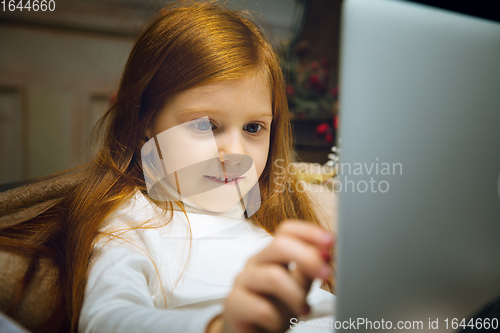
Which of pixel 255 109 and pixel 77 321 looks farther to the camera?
pixel 255 109

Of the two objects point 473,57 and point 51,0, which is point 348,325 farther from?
point 51,0

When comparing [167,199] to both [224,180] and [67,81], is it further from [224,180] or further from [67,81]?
[67,81]

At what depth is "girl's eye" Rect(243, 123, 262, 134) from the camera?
18.0 inches

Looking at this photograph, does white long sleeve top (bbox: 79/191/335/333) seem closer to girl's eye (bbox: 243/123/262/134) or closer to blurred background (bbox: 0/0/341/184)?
girl's eye (bbox: 243/123/262/134)

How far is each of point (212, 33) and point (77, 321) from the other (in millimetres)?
435

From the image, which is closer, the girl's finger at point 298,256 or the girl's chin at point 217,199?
the girl's finger at point 298,256

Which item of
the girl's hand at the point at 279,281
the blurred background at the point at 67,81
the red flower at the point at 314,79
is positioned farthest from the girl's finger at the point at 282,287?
the red flower at the point at 314,79

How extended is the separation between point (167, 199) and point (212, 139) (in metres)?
0.12

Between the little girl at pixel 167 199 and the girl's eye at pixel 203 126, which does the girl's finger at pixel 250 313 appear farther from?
the girl's eye at pixel 203 126

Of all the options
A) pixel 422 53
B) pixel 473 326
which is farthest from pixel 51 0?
pixel 473 326

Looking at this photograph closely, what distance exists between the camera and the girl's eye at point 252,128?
46 cm

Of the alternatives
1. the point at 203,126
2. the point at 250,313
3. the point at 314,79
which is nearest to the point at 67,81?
the point at 314,79

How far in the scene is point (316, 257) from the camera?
0.63 ft

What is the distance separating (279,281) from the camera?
0.19 m
